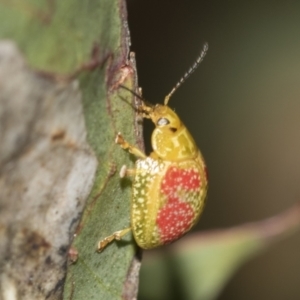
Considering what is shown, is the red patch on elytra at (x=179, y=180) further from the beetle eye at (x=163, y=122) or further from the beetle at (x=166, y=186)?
the beetle eye at (x=163, y=122)

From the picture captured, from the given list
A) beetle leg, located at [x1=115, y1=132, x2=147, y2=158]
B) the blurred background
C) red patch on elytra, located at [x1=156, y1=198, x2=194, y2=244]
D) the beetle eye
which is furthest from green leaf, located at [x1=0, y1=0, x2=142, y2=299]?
the blurred background

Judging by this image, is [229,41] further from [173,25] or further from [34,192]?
[34,192]

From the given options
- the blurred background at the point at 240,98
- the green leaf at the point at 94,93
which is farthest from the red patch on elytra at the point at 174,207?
the blurred background at the point at 240,98

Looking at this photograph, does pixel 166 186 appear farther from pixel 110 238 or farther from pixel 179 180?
pixel 110 238

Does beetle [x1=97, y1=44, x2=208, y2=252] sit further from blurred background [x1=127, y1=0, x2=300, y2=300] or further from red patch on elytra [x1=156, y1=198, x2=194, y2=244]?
blurred background [x1=127, y1=0, x2=300, y2=300]

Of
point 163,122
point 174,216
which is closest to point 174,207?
point 174,216

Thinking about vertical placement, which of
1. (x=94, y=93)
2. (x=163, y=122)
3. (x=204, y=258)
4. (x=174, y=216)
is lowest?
(x=204, y=258)
